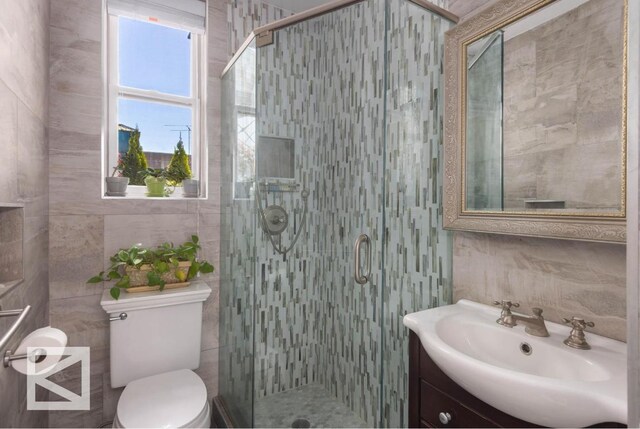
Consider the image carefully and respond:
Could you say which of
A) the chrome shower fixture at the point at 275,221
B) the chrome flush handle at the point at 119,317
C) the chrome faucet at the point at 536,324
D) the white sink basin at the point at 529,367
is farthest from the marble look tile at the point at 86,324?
the chrome faucet at the point at 536,324

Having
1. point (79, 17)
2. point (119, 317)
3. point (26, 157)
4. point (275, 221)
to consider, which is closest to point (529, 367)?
point (275, 221)

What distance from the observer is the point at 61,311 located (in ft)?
5.62

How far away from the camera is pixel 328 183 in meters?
1.57

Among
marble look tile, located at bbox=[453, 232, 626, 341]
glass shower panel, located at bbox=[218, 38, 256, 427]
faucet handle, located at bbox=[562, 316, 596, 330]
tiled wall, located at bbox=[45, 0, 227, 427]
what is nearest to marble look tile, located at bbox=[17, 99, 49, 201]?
tiled wall, located at bbox=[45, 0, 227, 427]

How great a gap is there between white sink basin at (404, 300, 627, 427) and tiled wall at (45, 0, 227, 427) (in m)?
1.62

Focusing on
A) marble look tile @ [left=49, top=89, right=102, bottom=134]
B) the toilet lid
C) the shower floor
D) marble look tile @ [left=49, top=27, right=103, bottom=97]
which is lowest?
the shower floor

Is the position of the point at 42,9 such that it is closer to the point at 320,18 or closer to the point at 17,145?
the point at 17,145

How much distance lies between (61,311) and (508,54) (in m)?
2.37

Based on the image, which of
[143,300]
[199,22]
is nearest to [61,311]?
[143,300]

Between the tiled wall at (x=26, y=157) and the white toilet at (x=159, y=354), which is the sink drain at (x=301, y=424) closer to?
the white toilet at (x=159, y=354)

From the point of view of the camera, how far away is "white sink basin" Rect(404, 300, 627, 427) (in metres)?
0.74

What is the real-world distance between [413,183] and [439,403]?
2.83 feet

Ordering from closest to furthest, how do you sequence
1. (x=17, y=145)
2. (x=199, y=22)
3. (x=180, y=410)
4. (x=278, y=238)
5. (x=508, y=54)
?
A: (x=17, y=145)
(x=508, y=54)
(x=180, y=410)
(x=278, y=238)
(x=199, y=22)

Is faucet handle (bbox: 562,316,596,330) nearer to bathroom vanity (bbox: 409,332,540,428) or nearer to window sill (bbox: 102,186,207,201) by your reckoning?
bathroom vanity (bbox: 409,332,540,428)
